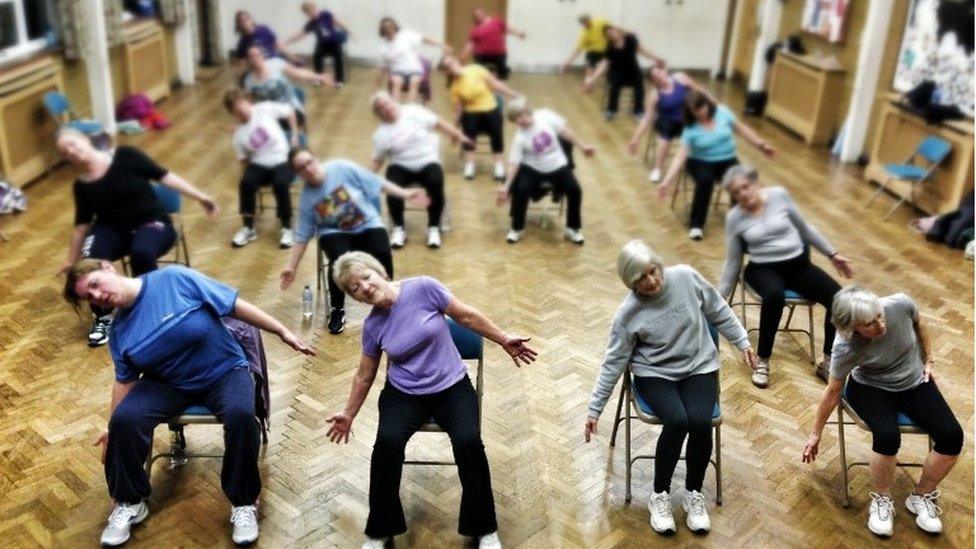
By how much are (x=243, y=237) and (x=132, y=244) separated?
147cm

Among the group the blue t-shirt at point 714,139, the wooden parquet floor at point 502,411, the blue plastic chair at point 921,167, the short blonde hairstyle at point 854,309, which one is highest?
the short blonde hairstyle at point 854,309

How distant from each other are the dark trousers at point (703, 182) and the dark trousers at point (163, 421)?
170 inches

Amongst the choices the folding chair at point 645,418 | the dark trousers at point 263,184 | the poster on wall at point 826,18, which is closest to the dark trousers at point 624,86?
the poster on wall at point 826,18

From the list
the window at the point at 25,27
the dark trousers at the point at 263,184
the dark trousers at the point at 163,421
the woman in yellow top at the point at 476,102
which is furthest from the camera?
the woman in yellow top at the point at 476,102

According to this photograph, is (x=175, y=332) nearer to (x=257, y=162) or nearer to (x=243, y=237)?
(x=243, y=237)

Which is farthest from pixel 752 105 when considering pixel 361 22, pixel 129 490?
pixel 129 490

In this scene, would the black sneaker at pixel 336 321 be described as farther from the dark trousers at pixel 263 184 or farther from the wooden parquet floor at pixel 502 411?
the dark trousers at pixel 263 184

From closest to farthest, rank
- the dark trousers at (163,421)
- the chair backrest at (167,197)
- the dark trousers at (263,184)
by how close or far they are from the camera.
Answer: the dark trousers at (163,421) < the chair backrest at (167,197) < the dark trousers at (263,184)

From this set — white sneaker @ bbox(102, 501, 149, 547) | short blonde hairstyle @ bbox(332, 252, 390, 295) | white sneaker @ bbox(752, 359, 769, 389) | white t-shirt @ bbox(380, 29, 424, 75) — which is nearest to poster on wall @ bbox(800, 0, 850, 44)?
white t-shirt @ bbox(380, 29, 424, 75)

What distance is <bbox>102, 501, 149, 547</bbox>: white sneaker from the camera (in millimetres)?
3176

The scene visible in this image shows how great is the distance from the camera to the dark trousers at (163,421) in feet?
10.3

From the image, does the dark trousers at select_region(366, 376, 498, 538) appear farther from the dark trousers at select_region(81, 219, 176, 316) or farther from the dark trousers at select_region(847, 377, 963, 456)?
the dark trousers at select_region(81, 219, 176, 316)

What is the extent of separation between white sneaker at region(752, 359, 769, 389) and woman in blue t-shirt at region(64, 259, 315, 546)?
8.07 feet

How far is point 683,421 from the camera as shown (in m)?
3.27
